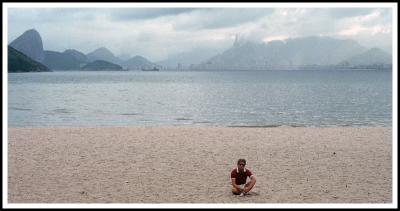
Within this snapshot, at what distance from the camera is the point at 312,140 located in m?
15.1

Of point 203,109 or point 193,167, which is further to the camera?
point 203,109

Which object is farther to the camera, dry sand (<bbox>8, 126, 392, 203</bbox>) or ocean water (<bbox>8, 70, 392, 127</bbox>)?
ocean water (<bbox>8, 70, 392, 127</bbox>)

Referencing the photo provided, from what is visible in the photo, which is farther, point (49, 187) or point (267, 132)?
point (267, 132)

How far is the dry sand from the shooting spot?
815cm

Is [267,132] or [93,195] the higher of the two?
[267,132]

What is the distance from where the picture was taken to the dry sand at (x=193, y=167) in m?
8.15

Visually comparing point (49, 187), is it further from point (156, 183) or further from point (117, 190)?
point (156, 183)

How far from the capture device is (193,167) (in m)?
10.5

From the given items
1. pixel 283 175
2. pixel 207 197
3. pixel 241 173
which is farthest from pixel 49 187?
pixel 283 175

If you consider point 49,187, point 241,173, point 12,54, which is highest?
point 12,54

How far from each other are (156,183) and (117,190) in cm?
86

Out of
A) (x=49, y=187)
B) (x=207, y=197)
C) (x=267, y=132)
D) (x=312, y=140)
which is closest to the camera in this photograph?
(x=207, y=197)

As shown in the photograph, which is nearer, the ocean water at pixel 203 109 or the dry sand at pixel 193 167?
the dry sand at pixel 193 167

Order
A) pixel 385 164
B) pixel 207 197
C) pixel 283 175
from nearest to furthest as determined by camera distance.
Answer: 1. pixel 207 197
2. pixel 283 175
3. pixel 385 164
